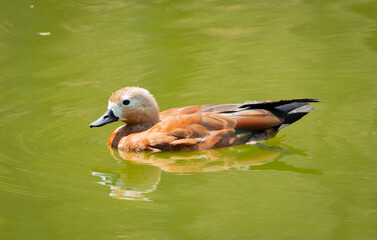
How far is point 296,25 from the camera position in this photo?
13.6 metres

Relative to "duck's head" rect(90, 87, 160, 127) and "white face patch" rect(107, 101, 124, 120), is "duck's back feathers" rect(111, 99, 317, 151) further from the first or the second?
"white face patch" rect(107, 101, 124, 120)

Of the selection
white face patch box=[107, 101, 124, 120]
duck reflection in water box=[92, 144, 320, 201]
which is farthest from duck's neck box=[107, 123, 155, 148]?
white face patch box=[107, 101, 124, 120]

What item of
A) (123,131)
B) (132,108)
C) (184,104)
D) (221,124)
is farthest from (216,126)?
(184,104)

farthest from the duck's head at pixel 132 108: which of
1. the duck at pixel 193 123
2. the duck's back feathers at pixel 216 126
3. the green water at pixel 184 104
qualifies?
the green water at pixel 184 104

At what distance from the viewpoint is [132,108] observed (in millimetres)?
8875

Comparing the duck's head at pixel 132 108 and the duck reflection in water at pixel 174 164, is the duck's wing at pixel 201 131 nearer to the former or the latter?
the duck reflection in water at pixel 174 164

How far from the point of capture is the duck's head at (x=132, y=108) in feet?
29.0

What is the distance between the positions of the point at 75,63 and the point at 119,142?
393cm

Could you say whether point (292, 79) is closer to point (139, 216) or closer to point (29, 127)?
point (29, 127)

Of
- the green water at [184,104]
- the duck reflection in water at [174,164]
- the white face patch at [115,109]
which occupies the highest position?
the white face patch at [115,109]

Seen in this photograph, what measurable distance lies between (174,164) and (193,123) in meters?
0.66

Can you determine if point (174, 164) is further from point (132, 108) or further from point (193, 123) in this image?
point (132, 108)

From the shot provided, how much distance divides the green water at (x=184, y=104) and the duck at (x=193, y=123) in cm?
15

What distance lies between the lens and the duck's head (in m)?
8.85
